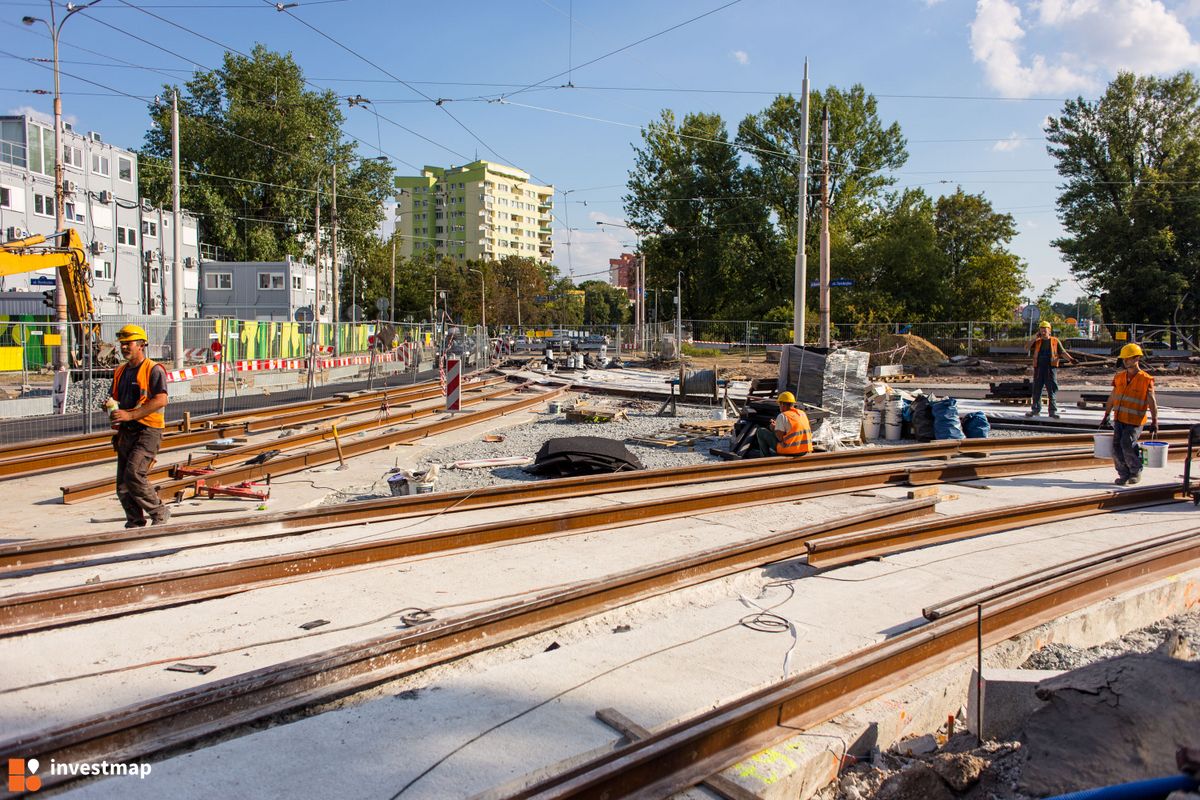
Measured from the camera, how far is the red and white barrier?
1648cm

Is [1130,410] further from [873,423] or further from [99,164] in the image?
[99,164]

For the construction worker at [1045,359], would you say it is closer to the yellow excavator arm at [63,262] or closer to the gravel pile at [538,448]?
the gravel pile at [538,448]

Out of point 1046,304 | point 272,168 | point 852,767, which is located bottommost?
point 852,767

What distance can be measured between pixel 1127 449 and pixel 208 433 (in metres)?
14.5

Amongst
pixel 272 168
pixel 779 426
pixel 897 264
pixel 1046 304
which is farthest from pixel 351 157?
pixel 1046 304

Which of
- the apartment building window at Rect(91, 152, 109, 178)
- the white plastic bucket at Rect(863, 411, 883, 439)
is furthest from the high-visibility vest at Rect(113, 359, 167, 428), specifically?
the apartment building window at Rect(91, 152, 109, 178)

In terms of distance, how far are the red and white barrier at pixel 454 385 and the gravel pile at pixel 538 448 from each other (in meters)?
1.10

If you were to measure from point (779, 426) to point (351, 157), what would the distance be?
59.7 meters

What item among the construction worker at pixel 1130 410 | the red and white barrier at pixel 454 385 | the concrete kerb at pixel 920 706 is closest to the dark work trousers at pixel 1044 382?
the construction worker at pixel 1130 410

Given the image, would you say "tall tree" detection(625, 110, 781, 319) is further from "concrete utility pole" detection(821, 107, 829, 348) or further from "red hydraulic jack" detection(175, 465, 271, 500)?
"red hydraulic jack" detection(175, 465, 271, 500)

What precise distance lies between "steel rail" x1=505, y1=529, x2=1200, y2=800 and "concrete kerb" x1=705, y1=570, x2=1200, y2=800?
0.06 metres

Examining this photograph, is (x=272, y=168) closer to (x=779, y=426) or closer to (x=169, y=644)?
(x=779, y=426)

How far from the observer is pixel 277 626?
5.54 m

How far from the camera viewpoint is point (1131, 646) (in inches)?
225
